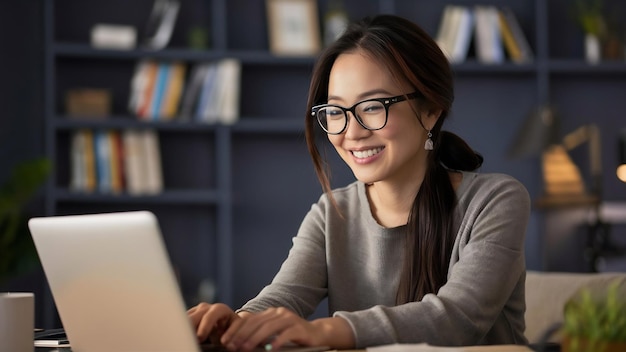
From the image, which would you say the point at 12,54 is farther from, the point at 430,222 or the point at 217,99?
the point at 430,222

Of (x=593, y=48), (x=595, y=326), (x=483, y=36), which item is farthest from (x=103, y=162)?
(x=595, y=326)

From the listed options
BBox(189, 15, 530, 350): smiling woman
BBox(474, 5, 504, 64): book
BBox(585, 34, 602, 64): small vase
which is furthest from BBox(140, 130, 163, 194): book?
BBox(189, 15, 530, 350): smiling woman

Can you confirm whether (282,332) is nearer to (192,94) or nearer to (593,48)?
(192,94)

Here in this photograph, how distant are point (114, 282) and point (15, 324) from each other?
261 millimetres

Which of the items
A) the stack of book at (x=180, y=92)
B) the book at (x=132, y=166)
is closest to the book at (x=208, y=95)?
the stack of book at (x=180, y=92)

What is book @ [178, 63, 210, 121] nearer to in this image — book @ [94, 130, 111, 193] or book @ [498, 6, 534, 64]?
book @ [94, 130, 111, 193]

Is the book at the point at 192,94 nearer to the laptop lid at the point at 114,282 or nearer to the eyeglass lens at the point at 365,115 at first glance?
the eyeglass lens at the point at 365,115

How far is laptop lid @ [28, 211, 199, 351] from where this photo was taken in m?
1.28

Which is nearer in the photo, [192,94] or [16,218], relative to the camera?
[16,218]

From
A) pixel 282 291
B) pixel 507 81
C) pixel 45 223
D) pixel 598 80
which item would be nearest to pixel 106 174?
pixel 507 81

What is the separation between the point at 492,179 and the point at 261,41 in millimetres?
3322

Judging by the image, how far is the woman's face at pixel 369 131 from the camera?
2.02 m

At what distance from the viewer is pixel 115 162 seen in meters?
4.85

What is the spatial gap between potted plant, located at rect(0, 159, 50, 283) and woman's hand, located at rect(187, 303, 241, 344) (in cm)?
305
